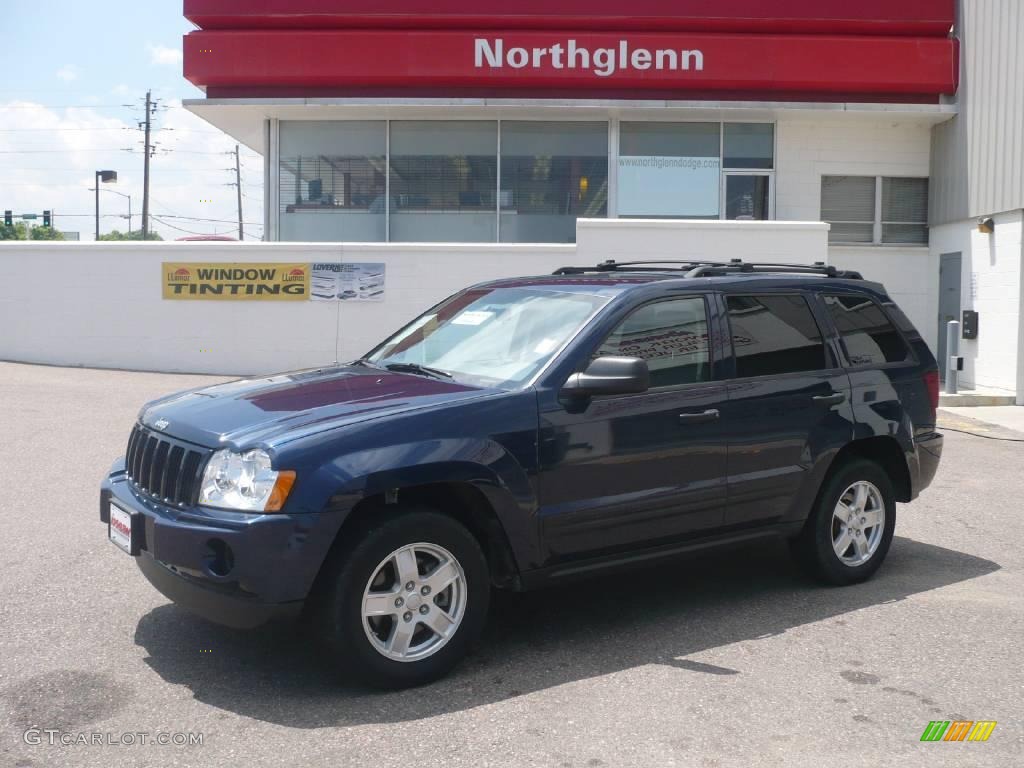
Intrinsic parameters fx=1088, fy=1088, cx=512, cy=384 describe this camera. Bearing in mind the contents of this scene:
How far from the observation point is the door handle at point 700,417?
526 cm

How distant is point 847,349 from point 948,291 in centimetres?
1319

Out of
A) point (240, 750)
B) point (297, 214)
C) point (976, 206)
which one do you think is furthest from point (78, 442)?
point (976, 206)

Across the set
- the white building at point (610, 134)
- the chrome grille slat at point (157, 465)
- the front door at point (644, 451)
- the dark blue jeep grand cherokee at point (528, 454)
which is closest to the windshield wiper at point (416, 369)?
the dark blue jeep grand cherokee at point (528, 454)

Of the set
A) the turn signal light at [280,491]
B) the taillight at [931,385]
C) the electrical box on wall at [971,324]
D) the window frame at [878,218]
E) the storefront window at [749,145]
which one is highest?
the storefront window at [749,145]

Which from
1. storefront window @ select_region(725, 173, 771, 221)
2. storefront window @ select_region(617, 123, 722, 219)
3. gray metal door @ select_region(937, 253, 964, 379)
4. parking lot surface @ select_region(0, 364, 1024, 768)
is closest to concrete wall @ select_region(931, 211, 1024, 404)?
gray metal door @ select_region(937, 253, 964, 379)

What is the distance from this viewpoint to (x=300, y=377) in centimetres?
544

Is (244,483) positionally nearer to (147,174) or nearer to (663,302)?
(663,302)

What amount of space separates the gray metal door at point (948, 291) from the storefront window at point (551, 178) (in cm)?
580

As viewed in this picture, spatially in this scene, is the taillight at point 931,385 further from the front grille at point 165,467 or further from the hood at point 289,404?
the front grille at point 165,467

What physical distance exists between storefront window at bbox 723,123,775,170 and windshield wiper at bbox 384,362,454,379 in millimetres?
14566

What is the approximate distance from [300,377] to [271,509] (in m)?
1.38

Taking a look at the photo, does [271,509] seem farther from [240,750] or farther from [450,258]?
[450,258]

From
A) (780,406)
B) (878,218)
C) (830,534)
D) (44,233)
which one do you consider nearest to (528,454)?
(780,406)

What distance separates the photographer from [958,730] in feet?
13.7
